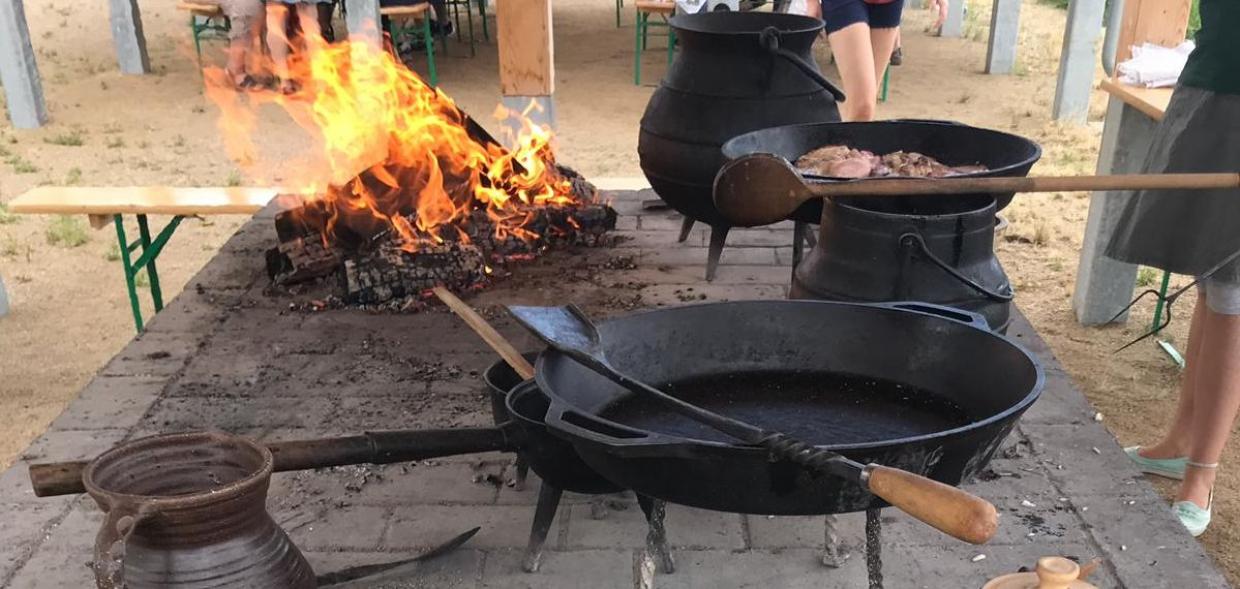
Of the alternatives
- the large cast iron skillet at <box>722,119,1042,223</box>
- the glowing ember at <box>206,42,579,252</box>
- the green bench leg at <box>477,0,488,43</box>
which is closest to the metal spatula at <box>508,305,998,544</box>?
the large cast iron skillet at <box>722,119,1042,223</box>

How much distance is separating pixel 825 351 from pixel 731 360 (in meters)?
0.20

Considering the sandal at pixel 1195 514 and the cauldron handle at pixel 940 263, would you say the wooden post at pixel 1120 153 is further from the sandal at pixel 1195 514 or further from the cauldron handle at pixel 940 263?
the cauldron handle at pixel 940 263

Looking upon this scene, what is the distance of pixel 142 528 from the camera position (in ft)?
6.05

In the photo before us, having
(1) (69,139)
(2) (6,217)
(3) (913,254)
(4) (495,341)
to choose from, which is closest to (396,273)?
(4) (495,341)

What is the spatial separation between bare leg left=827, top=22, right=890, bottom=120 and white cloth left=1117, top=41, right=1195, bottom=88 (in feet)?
3.67

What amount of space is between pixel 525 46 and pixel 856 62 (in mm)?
1933

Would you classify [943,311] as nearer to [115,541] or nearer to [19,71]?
[115,541]

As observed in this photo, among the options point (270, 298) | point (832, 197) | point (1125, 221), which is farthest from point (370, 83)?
point (1125, 221)

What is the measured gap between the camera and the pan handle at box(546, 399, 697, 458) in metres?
1.58

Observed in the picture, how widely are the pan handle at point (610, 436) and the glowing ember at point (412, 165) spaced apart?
282 centimetres

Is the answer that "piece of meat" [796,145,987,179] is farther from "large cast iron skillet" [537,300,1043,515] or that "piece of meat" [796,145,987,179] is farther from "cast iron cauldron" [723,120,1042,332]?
"large cast iron skillet" [537,300,1043,515]

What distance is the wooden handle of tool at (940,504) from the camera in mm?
1335

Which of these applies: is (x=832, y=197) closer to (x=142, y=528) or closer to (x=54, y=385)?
(x=142, y=528)

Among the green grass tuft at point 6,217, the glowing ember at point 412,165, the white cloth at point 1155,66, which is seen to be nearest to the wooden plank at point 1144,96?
the white cloth at point 1155,66
